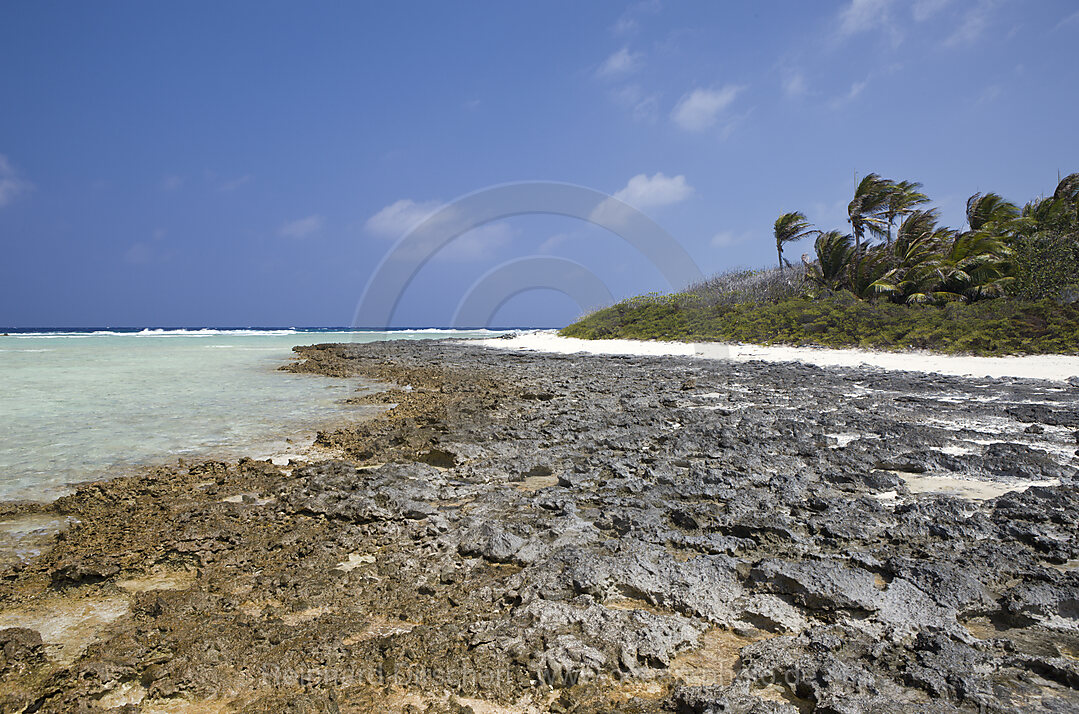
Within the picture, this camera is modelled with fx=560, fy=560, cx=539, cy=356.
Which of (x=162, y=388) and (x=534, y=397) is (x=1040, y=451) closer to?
(x=534, y=397)

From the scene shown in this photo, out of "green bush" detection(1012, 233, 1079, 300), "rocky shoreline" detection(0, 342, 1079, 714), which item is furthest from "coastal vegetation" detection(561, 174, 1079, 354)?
"rocky shoreline" detection(0, 342, 1079, 714)

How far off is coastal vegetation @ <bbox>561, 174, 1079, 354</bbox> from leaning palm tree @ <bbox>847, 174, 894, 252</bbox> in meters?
0.05

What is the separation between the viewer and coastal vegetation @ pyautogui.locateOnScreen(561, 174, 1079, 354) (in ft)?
59.2

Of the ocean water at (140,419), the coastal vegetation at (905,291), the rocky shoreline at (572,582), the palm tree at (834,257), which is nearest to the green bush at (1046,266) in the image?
the coastal vegetation at (905,291)

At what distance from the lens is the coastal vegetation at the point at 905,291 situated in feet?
59.2

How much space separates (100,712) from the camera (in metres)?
2.02

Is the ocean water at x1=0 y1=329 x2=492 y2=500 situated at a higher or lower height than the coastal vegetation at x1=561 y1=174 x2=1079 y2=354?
lower

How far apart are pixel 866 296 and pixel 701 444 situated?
23351 millimetres

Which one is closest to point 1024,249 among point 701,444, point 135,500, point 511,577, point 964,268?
point 964,268

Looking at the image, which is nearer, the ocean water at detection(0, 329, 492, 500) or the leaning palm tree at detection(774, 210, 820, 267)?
the ocean water at detection(0, 329, 492, 500)

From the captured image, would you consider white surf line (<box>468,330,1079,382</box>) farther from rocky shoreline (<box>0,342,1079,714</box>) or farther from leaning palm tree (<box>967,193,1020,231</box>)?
leaning palm tree (<box>967,193,1020,231</box>)

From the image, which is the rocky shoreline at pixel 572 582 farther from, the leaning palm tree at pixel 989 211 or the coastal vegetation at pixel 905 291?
the leaning palm tree at pixel 989 211

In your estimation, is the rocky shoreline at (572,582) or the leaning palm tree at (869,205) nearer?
→ the rocky shoreline at (572,582)

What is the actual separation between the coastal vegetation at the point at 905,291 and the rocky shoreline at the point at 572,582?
14863mm
